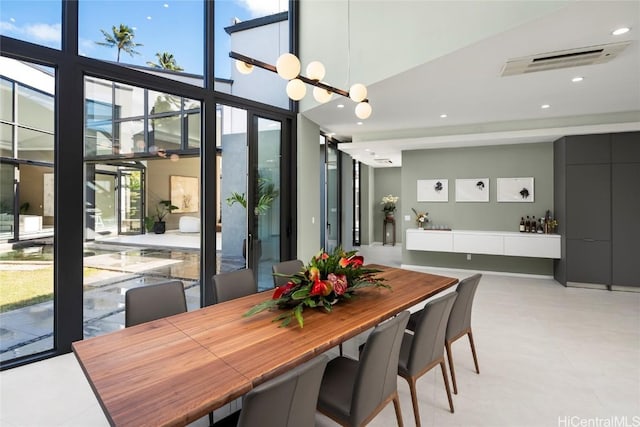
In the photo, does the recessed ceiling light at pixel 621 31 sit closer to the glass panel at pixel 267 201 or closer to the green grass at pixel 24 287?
the glass panel at pixel 267 201

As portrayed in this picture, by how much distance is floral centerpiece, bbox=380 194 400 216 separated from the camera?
413 inches

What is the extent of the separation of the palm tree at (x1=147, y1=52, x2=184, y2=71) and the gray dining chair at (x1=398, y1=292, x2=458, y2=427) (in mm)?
3597

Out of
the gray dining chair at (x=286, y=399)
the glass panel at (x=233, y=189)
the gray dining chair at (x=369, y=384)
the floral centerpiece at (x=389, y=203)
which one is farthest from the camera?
the floral centerpiece at (x=389, y=203)

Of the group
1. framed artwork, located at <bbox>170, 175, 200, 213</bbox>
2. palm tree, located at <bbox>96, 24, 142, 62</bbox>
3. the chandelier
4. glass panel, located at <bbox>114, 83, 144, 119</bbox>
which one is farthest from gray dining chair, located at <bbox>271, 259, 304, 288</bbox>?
palm tree, located at <bbox>96, 24, 142, 62</bbox>

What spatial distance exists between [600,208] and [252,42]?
595 centimetres

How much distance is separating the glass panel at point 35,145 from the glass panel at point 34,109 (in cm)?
6

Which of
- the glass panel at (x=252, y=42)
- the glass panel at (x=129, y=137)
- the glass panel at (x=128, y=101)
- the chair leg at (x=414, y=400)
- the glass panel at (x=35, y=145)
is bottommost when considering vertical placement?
the chair leg at (x=414, y=400)

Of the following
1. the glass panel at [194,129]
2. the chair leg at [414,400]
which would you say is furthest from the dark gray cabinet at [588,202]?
the glass panel at [194,129]

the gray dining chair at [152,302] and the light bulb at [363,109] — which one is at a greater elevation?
the light bulb at [363,109]

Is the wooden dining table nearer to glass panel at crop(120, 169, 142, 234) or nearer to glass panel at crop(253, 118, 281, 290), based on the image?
glass panel at crop(120, 169, 142, 234)

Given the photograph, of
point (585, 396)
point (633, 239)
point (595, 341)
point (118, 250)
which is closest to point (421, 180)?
point (633, 239)

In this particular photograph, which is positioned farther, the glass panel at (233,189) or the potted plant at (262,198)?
the glass panel at (233,189)

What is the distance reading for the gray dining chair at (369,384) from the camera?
5.16 feet

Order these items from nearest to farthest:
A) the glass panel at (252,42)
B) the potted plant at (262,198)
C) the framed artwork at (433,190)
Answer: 1. the glass panel at (252,42)
2. the potted plant at (262,198)
3. the framed artwork at (433,190)
